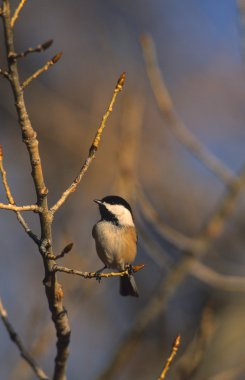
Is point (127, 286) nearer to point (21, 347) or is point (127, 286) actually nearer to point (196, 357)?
point (196, 357)

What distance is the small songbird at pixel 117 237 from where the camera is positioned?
3895mm

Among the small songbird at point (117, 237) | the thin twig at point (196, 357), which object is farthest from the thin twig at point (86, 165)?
the small songbird at point (117, 237)

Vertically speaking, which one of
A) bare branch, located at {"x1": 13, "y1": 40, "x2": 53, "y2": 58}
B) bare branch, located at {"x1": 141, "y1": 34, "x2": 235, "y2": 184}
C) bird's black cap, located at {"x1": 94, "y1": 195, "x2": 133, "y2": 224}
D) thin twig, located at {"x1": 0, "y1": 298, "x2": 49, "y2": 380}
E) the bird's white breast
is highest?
bare branch, located at {"x1": 141, "y1": 34, "x2": 235, "y2": 184}

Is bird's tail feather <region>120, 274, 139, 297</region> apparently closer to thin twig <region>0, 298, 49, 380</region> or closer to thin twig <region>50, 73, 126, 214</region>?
thin twig <region>0, 298, 49, 380</region>

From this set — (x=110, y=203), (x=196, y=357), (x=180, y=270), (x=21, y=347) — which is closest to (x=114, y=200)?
(x=110, y=203)

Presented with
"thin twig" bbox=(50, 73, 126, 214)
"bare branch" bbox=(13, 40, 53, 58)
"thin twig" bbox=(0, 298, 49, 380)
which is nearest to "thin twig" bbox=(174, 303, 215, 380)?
"thin twig" bbox=(0, 298, 49, 380)

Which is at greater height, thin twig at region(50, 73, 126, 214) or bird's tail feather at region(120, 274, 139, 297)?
thin twig at region(50, 73, 126, 214)

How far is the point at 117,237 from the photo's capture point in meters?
4.00

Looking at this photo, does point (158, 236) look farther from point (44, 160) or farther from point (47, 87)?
point (47, 87)

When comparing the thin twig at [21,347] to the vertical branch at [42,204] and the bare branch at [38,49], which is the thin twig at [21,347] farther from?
the bare branch at [38,49]

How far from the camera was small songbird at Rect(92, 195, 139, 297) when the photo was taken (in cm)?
389

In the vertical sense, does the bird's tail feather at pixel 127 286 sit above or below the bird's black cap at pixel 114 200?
below

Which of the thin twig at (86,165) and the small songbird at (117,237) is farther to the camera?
the small songbird at (117,237)

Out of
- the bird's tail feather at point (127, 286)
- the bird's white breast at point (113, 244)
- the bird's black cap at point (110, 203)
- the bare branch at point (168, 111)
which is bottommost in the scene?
the bird's tail feather at point (127, 286)
